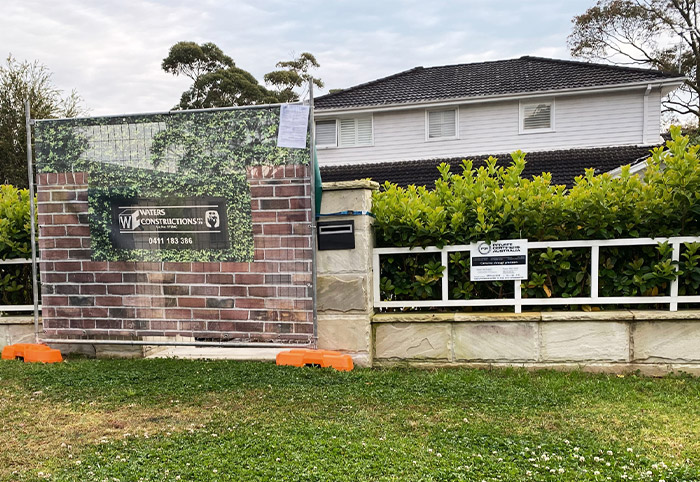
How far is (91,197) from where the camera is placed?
4953mm

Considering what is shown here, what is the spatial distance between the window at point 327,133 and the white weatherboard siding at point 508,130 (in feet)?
0.70

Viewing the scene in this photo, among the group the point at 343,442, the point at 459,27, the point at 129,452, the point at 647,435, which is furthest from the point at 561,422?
the point at 459,27

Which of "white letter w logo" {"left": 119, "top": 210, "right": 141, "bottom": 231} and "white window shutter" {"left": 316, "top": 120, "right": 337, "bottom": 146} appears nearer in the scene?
"white letter w logo" {"left": 119, "top": 210, "right": 141, "bottom": 231}

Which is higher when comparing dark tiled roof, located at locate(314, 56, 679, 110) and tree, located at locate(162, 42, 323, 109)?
tree, located at locate(162, 42, 323, 109)

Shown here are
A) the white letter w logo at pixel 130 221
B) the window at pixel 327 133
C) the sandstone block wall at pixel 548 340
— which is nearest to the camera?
the sandstone block wall at pixel 548 340

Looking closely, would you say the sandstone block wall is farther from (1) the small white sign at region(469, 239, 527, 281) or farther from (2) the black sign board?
(2) the black sign board

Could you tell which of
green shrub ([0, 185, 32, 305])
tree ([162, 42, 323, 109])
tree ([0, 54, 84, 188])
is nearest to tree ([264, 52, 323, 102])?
tree ([162, 42, 323, 109])

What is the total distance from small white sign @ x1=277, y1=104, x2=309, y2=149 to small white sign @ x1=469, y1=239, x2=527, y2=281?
1876 millimetres

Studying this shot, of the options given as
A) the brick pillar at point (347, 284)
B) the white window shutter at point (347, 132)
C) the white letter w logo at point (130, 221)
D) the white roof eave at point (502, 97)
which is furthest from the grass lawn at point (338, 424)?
the white window shutter at point (347, 132)

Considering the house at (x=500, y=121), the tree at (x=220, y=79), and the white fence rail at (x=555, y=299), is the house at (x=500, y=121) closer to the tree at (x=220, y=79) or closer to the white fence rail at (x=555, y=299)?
the white fence rail at (x=555, y=299)

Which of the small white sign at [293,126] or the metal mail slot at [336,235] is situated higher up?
the small white sign at [293,126]

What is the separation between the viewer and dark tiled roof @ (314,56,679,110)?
46.5 feet

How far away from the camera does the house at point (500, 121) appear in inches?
546

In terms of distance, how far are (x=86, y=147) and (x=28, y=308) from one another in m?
1.88
